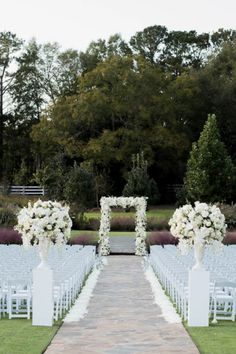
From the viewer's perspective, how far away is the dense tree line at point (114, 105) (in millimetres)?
58188

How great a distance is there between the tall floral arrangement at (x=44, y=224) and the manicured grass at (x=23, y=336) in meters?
1.45

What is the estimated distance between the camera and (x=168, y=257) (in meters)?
20.9

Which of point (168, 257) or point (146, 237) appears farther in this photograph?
point (146, 237)

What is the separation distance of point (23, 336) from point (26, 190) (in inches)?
1906

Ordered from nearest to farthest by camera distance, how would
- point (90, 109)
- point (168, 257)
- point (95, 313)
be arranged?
point (95, 313), point (168, 257), point (90, 109)

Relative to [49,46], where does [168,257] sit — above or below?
below

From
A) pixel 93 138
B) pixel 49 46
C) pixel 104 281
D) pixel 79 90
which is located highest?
pixel 49 46

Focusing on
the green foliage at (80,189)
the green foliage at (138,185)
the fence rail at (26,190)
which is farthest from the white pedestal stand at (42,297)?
the fence rail at (26,190)

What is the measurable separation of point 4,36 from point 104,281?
161ft

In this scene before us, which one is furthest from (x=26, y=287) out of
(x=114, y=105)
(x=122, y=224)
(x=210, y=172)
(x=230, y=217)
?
(x=114, y=105)

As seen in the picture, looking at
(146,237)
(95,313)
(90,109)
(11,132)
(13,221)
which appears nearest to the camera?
(95,313)

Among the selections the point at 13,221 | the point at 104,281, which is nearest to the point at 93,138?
the point at 13,221

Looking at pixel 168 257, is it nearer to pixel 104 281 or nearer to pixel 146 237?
pixel 104 281

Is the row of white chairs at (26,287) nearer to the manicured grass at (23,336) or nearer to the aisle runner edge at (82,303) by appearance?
the aisle runner edge at (82,303)
